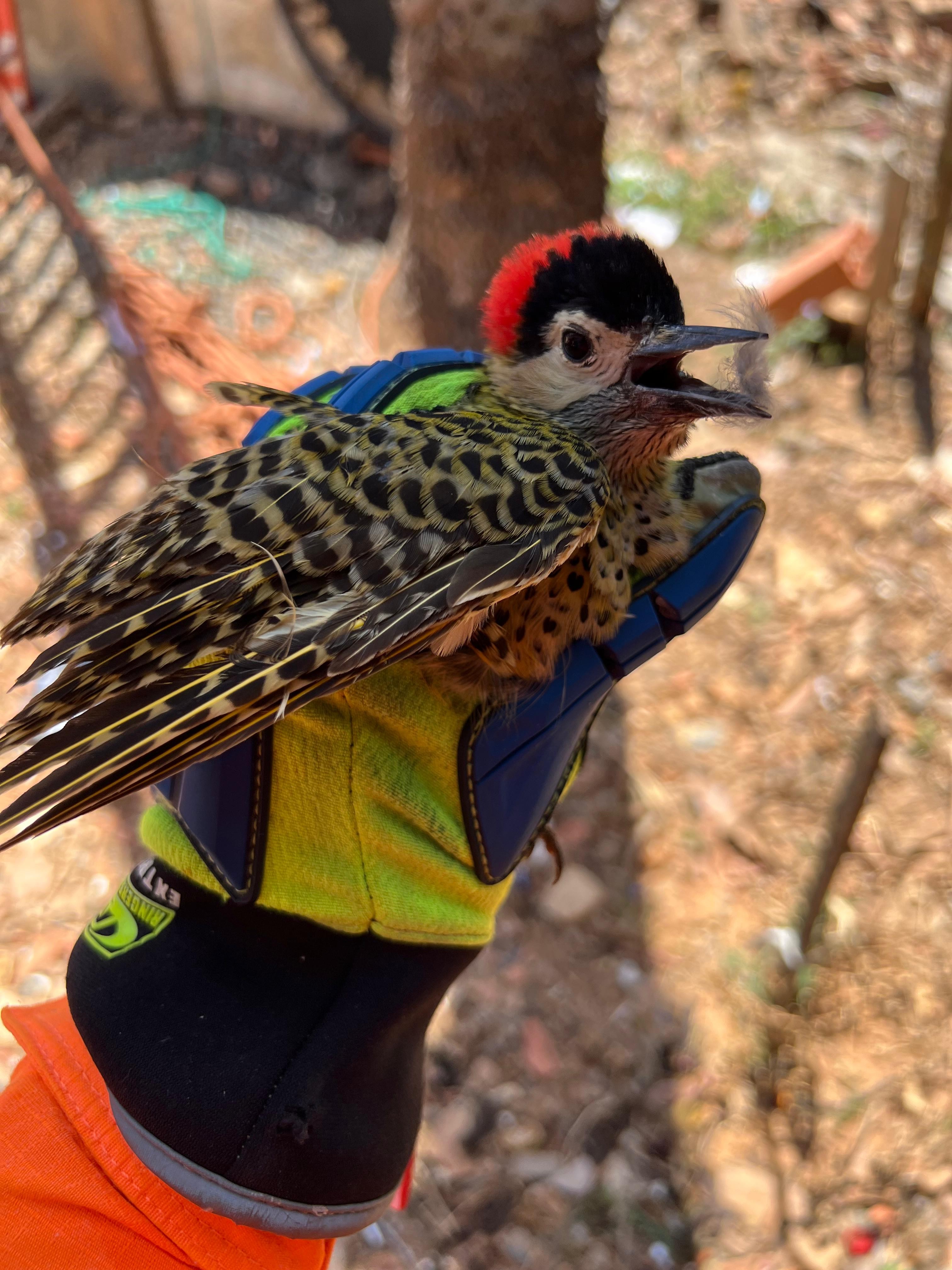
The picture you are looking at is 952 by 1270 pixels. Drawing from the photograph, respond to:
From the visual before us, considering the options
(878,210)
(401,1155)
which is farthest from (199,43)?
(401,1155)

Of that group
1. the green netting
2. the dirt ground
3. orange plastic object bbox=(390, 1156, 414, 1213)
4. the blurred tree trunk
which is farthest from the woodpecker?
the green netting

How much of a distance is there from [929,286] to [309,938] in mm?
4769

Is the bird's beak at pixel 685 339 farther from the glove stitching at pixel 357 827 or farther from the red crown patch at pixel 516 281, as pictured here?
the glove stitching at pixel 357 827

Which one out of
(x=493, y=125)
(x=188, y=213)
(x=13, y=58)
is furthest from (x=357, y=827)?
(x=13, y=58)

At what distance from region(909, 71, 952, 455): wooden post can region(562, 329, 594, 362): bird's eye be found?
133 inches

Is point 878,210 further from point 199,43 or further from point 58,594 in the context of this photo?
point 58,594

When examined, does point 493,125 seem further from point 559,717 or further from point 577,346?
point 559,717

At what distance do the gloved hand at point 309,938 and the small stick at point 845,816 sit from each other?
1.52 m

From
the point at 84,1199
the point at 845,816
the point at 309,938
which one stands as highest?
the point at 309,938

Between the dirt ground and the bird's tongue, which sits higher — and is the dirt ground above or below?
below

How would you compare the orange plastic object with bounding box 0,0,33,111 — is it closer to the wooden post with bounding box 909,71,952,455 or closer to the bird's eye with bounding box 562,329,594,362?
the wooden post with bounding box 909,71,952,455

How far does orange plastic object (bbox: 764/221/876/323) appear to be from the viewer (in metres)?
5.10

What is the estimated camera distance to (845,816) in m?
3.04

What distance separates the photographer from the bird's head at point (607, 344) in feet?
5.81
